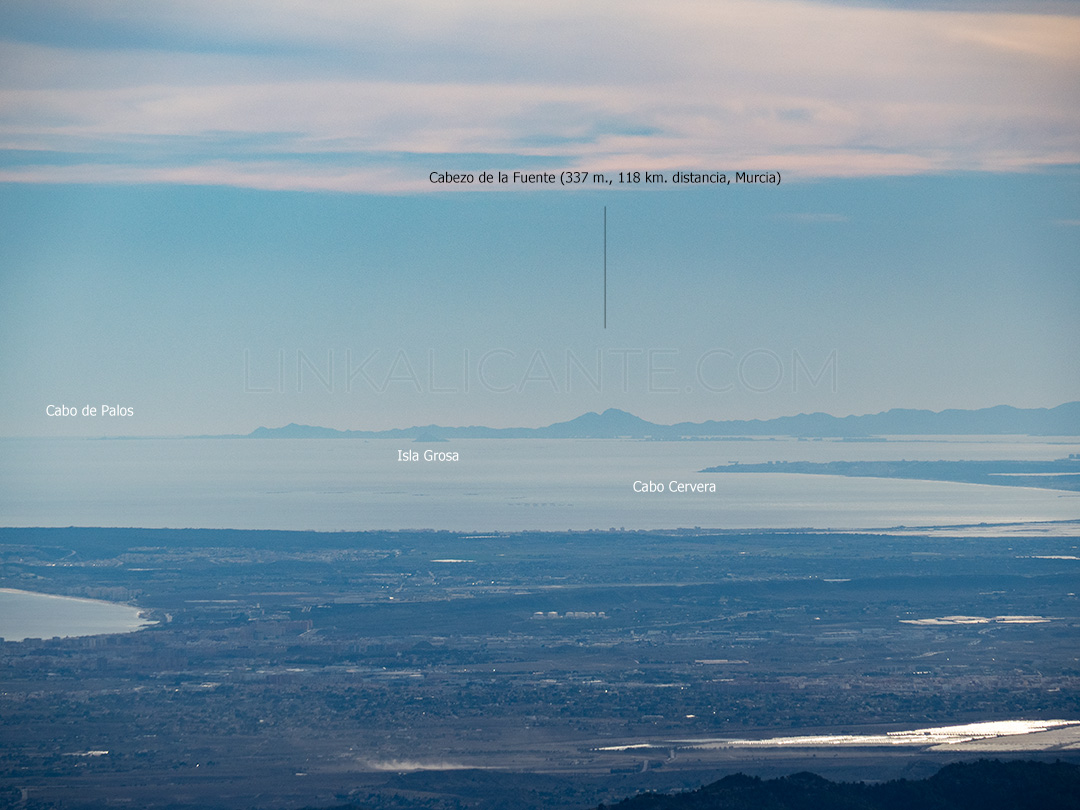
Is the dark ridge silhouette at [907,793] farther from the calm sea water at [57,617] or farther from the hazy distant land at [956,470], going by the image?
the hazy distant land at [956,470]

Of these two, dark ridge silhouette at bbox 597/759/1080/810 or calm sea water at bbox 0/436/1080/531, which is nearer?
dark ridge silhouette at bbox 597/759/1080/810

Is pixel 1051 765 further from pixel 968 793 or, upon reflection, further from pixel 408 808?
pixel 408 808

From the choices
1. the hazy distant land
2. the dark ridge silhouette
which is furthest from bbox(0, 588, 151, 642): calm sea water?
the hazy distant land

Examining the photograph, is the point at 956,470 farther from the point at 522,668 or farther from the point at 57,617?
the point at 57,617

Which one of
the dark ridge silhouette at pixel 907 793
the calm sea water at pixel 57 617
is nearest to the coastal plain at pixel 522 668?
the calm sea water at pixel 57 617

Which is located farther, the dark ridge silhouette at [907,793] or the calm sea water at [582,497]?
the calm sea water at [582,497]

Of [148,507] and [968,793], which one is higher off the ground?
[148,507]

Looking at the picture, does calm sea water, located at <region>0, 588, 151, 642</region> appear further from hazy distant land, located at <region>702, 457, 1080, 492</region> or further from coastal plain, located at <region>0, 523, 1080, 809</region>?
hazy distant land, located at <region>702, 457, 1080, 492</region>

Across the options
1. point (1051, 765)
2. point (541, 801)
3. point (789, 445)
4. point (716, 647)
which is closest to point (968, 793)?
point (1051, 765)
